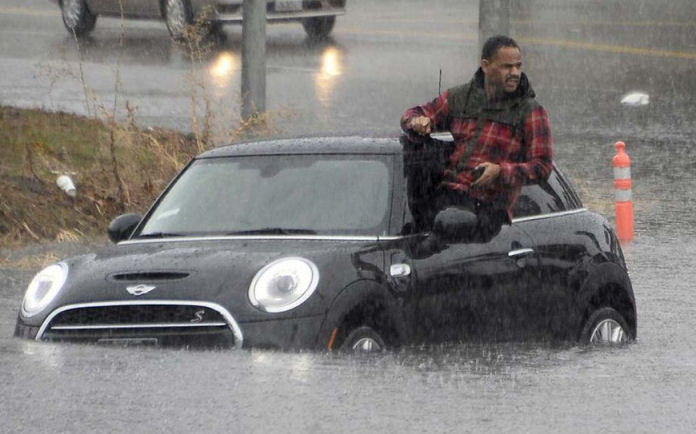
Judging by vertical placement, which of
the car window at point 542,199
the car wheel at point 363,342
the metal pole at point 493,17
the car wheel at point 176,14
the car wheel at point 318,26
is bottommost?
the car wheel at point 363,342

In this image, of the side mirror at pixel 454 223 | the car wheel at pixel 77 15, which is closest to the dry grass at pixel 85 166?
the side mirror at pixel 454 223

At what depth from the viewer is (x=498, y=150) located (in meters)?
9.11

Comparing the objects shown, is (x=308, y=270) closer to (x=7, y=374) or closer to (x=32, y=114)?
(x=7, y=374)

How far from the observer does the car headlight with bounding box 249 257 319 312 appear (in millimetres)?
7828

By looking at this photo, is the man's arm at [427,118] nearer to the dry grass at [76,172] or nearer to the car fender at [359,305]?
the car fender at [359,305]

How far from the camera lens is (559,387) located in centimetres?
752

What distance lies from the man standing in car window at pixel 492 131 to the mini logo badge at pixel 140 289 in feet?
5.63

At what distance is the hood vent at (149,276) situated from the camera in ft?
26.5

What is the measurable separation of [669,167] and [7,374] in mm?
11094

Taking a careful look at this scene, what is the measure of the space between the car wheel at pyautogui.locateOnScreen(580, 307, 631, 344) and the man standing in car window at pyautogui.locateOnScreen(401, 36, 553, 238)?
0.83 meters

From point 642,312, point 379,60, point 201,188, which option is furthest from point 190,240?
point 379,60

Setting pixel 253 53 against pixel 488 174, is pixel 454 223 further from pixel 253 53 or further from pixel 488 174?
pixel 253 53

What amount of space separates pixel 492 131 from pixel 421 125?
468 mm

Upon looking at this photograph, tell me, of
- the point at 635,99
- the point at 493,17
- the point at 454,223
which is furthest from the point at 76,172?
the point at 635,99
